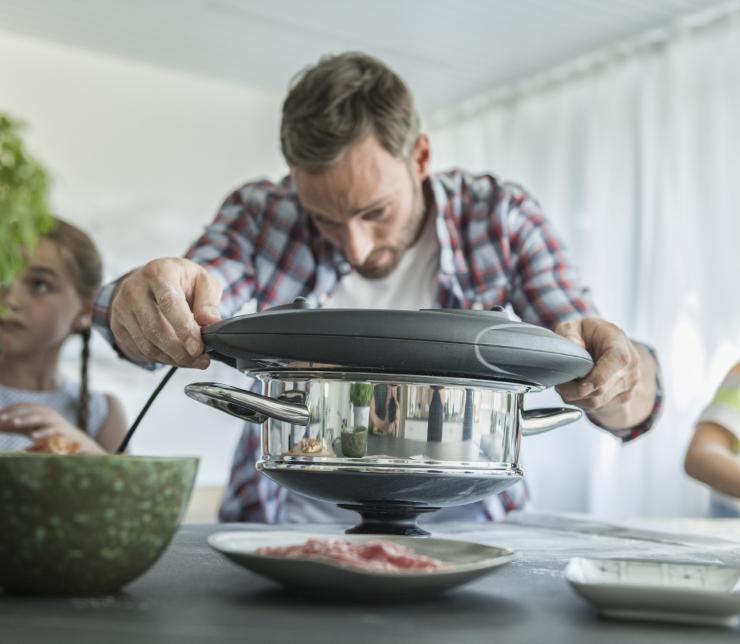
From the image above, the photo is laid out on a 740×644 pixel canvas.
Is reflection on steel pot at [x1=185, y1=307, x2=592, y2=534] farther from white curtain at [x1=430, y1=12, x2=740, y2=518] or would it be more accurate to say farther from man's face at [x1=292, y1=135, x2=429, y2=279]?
white curtain at [x1=430, y1=12, x2=740, y2=518]

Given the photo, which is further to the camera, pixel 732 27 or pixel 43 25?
pixel 43 25

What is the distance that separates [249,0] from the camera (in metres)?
3.19

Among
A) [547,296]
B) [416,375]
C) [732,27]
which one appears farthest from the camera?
[732,27]

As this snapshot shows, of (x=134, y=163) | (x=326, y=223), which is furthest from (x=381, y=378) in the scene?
(x=134, y=163)

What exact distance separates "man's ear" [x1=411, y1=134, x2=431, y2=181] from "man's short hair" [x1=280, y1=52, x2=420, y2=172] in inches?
2.0

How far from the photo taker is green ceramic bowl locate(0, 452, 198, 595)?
46cm

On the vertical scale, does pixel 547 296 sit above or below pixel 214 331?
above

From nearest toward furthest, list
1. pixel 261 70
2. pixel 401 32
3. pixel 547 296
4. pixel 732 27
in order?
pixel 547 296
pixel 732 27
pixel 401 32
pixel 261 70

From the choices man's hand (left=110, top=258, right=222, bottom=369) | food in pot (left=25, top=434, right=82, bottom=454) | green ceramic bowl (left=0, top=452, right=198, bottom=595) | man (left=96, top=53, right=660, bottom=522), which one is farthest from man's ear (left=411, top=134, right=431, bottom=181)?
green ceramic bowl (left=0, top=452, right=198, bottom=595)

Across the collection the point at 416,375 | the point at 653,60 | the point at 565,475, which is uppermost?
the point at 653,60

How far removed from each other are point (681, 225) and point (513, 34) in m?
0.95

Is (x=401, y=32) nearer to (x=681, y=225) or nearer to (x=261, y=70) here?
(x=261, y=70)

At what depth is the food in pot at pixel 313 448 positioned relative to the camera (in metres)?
0.71

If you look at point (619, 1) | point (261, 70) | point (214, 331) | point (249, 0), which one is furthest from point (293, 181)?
point (261, 70)
